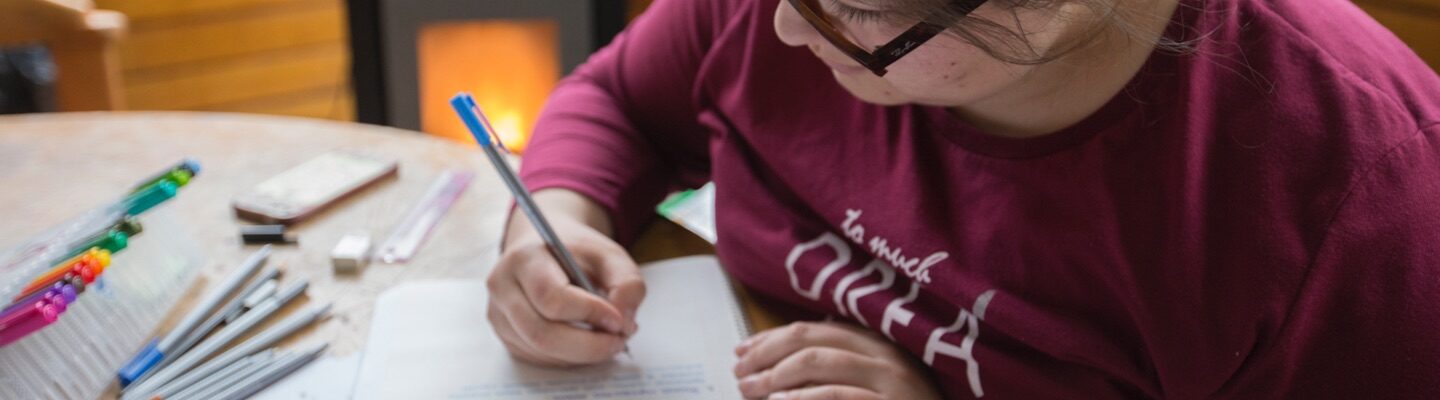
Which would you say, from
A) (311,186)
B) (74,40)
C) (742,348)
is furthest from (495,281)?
(74,40)

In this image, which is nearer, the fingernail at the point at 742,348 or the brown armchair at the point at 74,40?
the fingernail at the point at 742,348

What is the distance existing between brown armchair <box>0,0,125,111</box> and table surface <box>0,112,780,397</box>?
24 cm

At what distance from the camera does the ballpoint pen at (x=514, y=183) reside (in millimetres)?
691

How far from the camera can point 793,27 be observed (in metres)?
0.64

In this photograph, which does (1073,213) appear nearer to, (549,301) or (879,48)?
(879,48)

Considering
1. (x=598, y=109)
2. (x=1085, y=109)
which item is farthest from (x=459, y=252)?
(x=1085, y=109)

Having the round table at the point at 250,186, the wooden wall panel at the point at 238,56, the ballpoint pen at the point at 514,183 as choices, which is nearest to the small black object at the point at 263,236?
the round table at the point at 250,186

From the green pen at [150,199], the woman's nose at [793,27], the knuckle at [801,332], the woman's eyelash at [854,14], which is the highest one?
the woman's eyelash at [854,14]

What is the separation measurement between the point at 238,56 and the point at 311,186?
1760 millimetres

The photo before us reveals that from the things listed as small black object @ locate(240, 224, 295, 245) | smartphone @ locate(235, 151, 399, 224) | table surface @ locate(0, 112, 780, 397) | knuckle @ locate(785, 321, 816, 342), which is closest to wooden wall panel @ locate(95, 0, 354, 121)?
table surface @ locate(0, 112, 780, 397)

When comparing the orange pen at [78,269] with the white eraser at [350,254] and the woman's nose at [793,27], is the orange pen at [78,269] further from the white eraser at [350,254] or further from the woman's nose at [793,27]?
the woman's nose at [793,27]

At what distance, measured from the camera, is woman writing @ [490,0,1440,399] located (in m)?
0.55

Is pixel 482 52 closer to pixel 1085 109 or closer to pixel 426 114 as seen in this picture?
pixel 426 114

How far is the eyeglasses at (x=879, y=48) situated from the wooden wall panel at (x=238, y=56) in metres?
2.10
